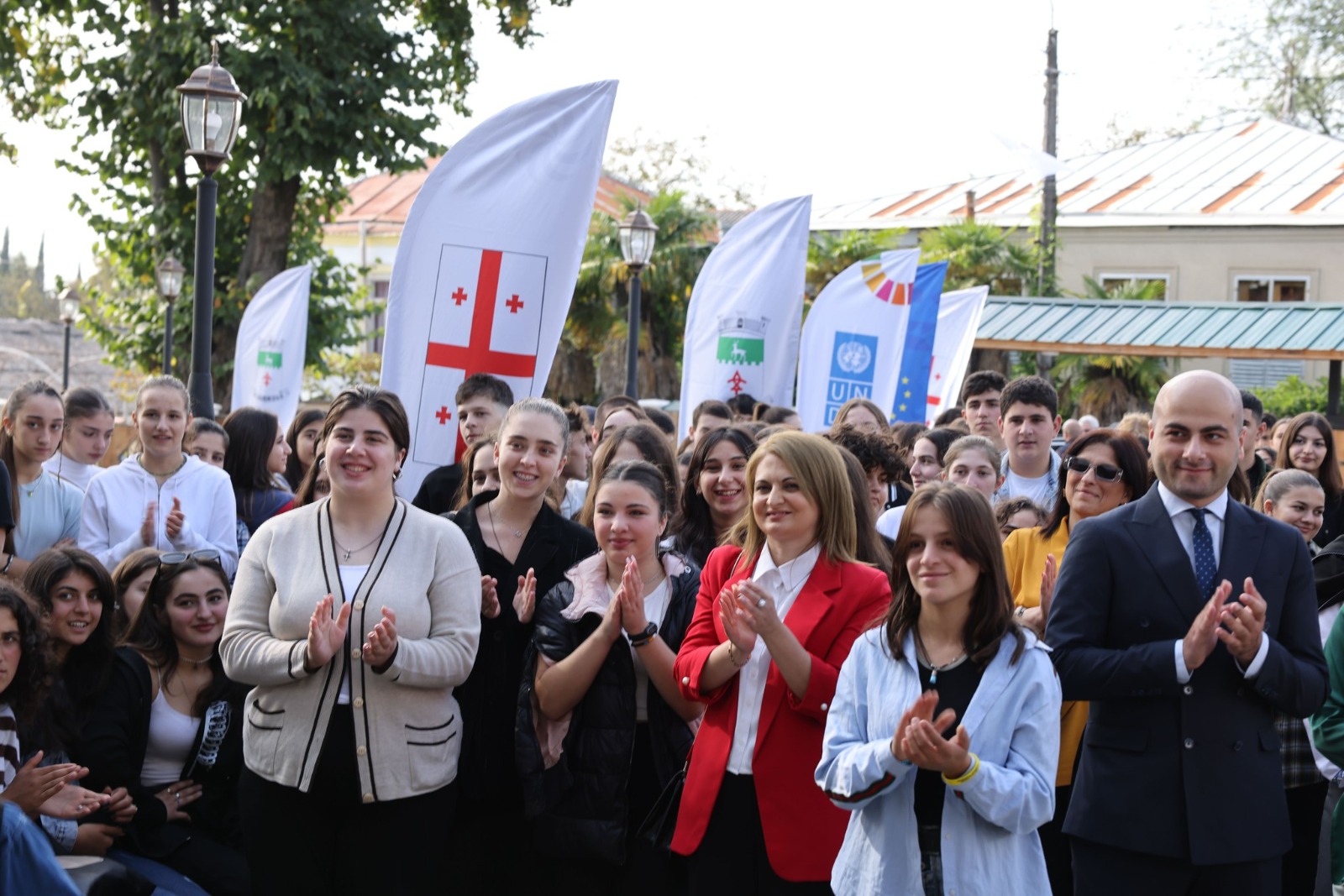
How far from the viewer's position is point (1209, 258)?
99.9ft

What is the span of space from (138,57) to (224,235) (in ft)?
9.23

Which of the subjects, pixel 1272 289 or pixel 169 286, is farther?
pixel 1272 289

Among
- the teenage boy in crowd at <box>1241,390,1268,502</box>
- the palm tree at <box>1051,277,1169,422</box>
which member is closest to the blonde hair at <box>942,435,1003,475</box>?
the teenage boy in crowd at <box>1241,390,1268,502</box>

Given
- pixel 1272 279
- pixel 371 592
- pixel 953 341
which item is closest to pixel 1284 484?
pixel 371 592

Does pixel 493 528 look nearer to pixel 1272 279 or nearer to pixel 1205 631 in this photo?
pixel 1205 631

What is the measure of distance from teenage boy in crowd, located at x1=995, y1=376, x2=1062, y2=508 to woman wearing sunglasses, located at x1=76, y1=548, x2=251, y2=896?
3.45 m

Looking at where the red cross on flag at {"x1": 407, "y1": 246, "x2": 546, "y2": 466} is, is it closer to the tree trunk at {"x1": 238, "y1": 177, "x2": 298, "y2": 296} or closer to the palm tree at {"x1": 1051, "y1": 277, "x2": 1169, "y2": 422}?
the tree trunk at {"x1": 238, "y1": 177, "x2": 298, "y2": 296}

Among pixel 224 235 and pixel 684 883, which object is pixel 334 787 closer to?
pixel 684 883

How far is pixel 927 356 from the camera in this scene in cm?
1135

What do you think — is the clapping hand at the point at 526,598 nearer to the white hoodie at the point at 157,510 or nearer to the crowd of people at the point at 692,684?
the crowd of people at the point at 692,684

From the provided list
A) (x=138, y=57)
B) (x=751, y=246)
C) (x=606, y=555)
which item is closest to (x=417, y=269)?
(x=606, y=555)

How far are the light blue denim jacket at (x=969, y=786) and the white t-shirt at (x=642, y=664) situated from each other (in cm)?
96

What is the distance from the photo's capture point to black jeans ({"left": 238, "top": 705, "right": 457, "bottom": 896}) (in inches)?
160

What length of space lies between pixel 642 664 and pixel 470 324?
7.73 feet
